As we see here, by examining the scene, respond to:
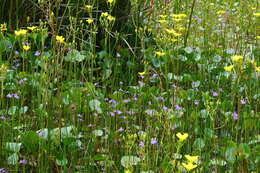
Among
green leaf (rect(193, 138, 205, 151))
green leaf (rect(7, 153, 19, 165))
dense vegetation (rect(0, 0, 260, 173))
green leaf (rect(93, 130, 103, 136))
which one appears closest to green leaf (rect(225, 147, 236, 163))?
dense vegetation (rect(0, 0, 260, 173))

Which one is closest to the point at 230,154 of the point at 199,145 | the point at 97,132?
the point at 199,145

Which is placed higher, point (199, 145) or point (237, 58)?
point (237, 58)

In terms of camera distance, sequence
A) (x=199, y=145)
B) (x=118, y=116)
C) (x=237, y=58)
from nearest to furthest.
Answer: (x=237, y=58) < (x=199, y=145) < (x=118, y=116)

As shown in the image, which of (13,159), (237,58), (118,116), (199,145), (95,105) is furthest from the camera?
(118,116)

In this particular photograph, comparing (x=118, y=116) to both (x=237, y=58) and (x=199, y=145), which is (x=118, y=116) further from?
(x=237, y=58)

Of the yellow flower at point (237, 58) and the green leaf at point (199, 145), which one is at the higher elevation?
the yellow flower at point (237, 58)

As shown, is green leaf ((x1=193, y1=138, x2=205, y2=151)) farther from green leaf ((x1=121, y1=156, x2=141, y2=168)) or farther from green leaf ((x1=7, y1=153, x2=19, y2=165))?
green leaf ((x1=7, y1=153, x2=19, y2=165))

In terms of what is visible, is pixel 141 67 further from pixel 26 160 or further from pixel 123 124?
pixel 26 160

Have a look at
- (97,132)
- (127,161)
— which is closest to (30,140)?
(97,132)

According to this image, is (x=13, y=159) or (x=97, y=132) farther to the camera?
(x=97, y=132)

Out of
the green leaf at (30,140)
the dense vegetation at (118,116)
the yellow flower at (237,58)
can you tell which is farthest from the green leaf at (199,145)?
the green leaf at (30,140)

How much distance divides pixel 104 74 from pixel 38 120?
0.70m

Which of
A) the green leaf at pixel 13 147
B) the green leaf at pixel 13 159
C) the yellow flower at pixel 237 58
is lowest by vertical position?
the green leaf at pixel 13 159

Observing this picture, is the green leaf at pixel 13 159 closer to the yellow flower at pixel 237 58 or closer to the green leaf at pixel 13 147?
the green leaf at pixel 13 147
